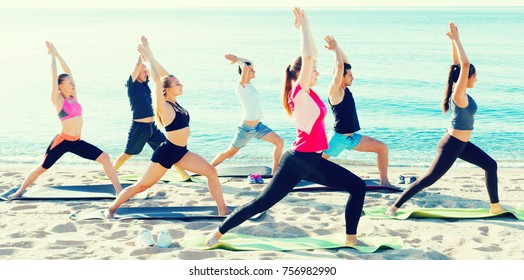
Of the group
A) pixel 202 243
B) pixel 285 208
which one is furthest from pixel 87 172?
pixel 202 243

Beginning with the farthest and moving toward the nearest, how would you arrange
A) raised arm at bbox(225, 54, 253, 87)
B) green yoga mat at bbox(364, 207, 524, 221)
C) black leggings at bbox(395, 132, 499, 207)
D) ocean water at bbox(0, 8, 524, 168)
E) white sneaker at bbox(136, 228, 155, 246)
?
1. ocean water at bbox(0, 8, 524, 168)
2. raised arm at bbox(225, 54, 253, 87)
3. green yoga mat at bbox(364, 207, 524, 221)
4. black leggings at bbox(395, 132, 499, 207)
5. white sneaker at bbox(136, 228, 155, 246)

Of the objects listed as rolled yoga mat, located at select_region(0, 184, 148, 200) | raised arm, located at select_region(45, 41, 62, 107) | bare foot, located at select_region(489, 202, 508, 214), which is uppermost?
raised arm, located at select_region(45, 41, 62, 107)

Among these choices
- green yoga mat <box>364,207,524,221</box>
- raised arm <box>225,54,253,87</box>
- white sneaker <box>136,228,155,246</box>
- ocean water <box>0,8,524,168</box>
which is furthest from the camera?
ocean water <box>0,8,524,168</box>

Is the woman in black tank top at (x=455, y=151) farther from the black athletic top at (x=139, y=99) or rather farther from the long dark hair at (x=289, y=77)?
the black athletic top at (x=139, y=99)

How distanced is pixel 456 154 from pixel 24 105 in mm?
21718

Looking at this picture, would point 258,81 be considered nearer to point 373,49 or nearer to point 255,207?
point 373,49

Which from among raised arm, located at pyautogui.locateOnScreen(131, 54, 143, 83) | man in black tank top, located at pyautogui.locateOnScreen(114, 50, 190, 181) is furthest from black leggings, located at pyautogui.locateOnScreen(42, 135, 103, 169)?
raised arm, located at pyautogui.locateOnScreen(131, 54, 143, 83)

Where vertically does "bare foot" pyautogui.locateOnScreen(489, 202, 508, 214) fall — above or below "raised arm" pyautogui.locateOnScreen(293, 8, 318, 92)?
below

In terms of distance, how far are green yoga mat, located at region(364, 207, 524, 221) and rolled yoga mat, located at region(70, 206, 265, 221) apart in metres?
1.36

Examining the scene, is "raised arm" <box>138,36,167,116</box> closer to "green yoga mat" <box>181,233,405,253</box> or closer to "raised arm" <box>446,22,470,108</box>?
"green yoga mat" <box>181,233,405,253</box>

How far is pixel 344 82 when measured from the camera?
9359mm

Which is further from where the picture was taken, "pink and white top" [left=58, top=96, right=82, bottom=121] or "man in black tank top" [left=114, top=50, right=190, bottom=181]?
"man in black tank top" [left=114, top=50, right=190, bottom=181]

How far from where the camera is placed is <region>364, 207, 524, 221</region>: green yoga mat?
330 inches

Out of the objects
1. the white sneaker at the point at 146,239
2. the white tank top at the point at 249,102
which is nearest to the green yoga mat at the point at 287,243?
the white sneaker at the point at 146,239
